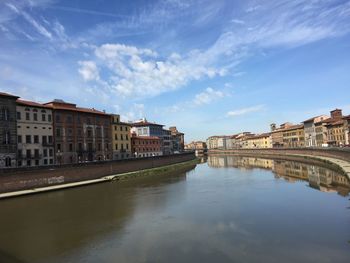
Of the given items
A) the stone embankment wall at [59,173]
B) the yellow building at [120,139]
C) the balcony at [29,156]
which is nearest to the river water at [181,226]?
the stone embankment wall at [59,173]

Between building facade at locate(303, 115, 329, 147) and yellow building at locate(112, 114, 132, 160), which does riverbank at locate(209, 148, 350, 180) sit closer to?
building facade at locate(303, 115, 329, 147)

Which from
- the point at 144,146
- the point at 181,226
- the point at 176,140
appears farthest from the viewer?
the point at 176,140

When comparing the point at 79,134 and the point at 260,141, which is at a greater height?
the point at 79,134

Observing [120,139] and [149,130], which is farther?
[149,130]

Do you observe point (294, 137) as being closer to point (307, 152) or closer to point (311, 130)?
point (311, 130)

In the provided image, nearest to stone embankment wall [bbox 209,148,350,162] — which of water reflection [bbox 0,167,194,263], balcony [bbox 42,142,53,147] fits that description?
water reflection [bbox 0,167,194,263]

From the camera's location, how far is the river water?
1734 cm

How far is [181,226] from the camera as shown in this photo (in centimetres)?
2281

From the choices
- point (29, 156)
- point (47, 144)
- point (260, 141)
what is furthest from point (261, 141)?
point (29, 156)

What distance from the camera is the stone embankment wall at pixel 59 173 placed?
127ft

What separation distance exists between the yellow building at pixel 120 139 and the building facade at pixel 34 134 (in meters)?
17.8

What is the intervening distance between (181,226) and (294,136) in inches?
4536

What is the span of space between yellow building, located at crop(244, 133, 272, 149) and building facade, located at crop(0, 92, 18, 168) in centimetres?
13344

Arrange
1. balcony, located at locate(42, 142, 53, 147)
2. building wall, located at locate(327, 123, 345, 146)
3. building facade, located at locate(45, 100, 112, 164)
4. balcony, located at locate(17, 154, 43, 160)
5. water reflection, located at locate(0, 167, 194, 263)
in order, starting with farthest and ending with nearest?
1. building wall, located at locate(327, 123, 345, 146)
2. building facade, located at locate(45, 100, 112, 164)
3. balcony, located at locate(42, 142, 53, 147)
4. balcony, located at locate(17, 154, 43, 160)
5. water reflection, located at locate(0, 167, 194, 263)
